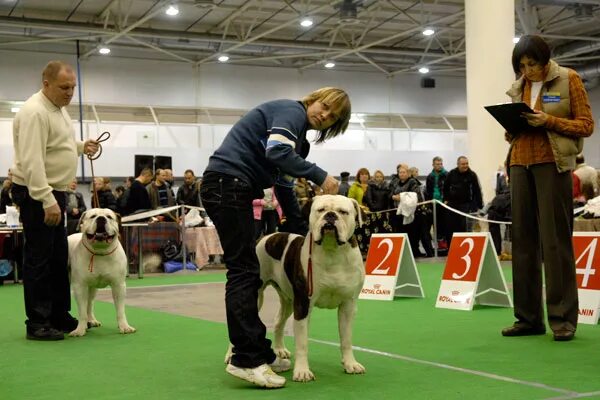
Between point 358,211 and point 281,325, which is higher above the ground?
point 358,211

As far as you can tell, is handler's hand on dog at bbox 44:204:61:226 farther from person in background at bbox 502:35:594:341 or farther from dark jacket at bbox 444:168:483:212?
dark jacket at bbox 444:168:483:212

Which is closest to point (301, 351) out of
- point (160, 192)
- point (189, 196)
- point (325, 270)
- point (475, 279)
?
point (325, 270)

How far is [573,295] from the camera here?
4.68 m

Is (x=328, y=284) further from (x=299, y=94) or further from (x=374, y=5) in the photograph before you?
(x=299, y=94)

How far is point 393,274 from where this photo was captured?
296 inches

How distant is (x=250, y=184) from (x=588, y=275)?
9.81 feet

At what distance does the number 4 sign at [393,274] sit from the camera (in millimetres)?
7488

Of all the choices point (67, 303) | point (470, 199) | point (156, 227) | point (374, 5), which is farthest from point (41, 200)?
point (374, 5)

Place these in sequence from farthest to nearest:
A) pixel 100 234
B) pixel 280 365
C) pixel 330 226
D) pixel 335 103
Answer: pixel 100 234, pixel 280 365, pixel 335 103, pixel 330 226

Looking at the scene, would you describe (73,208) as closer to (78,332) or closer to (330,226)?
(78,332)

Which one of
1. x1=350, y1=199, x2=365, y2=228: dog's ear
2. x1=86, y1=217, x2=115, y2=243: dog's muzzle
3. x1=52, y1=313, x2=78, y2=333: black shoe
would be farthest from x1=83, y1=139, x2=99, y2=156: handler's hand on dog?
x1=350, y1=199, x2=365, y2=228: dog's ear

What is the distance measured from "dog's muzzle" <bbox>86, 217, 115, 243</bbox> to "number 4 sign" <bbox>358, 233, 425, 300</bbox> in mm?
2941

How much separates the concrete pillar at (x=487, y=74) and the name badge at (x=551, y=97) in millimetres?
7840

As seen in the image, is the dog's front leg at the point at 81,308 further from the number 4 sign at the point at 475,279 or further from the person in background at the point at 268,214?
the person in background at the point at 268,214
